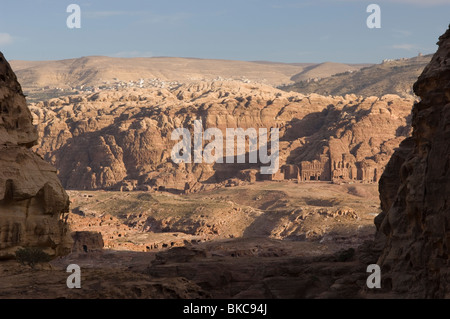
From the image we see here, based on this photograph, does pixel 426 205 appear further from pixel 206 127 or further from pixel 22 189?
pixel 206 127

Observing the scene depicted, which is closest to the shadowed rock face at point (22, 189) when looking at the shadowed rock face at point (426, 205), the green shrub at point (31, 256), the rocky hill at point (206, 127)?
the green shrub at point (31, 256)

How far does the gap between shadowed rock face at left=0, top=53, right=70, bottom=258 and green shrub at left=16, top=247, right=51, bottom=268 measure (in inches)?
8.7

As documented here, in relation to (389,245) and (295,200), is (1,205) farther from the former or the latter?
(295,200)

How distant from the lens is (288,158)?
95875 millimetres

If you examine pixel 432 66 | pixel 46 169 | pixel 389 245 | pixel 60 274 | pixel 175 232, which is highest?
pixel 432 66

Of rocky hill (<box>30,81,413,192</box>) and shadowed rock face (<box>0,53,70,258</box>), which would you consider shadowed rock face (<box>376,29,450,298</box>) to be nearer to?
shadowed rock face (<box>0,53,70,258</box>)

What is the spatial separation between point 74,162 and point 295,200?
39.2 metres

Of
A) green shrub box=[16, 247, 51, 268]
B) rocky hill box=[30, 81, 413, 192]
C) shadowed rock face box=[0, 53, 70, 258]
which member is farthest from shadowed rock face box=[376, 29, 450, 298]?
rocky hill box=[30, 81, 413, 192]

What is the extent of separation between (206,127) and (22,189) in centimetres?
7155

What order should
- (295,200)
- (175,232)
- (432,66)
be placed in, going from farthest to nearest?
(295,200) < (175,232) < (432,66)

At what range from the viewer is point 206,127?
102m

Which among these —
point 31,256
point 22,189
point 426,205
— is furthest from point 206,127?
point 426,205

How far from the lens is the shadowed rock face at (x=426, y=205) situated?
23.0 metres
